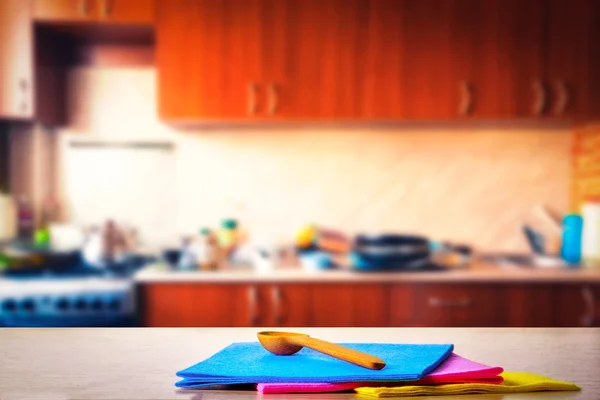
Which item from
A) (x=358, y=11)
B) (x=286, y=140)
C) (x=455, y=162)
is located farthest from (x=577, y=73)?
(x=286, y=140)

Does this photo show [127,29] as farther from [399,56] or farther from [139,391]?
[139,391]

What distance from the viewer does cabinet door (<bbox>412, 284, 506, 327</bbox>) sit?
8.95ft

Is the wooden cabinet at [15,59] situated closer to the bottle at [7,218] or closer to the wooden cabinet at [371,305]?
the bottle at [7,218]

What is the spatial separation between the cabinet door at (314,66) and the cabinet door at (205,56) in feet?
0.34

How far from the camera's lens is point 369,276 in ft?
8.84

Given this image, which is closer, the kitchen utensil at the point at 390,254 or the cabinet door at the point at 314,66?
the kitchen utensil at the point at 390,254

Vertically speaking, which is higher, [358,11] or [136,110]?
[358,11]

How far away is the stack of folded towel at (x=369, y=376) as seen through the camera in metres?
0.94

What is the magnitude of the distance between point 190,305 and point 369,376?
1.88 metres

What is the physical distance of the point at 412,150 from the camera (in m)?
3.31

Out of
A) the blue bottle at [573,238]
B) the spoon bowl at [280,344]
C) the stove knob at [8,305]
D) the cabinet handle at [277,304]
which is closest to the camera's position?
the spoon bowl at [280,344]

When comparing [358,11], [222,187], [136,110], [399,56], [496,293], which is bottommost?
[496,293]

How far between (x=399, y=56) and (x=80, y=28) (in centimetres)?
159

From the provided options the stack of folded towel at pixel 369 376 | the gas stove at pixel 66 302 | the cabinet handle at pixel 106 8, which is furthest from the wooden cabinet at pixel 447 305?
the cabinet handle at pixel 106 8
